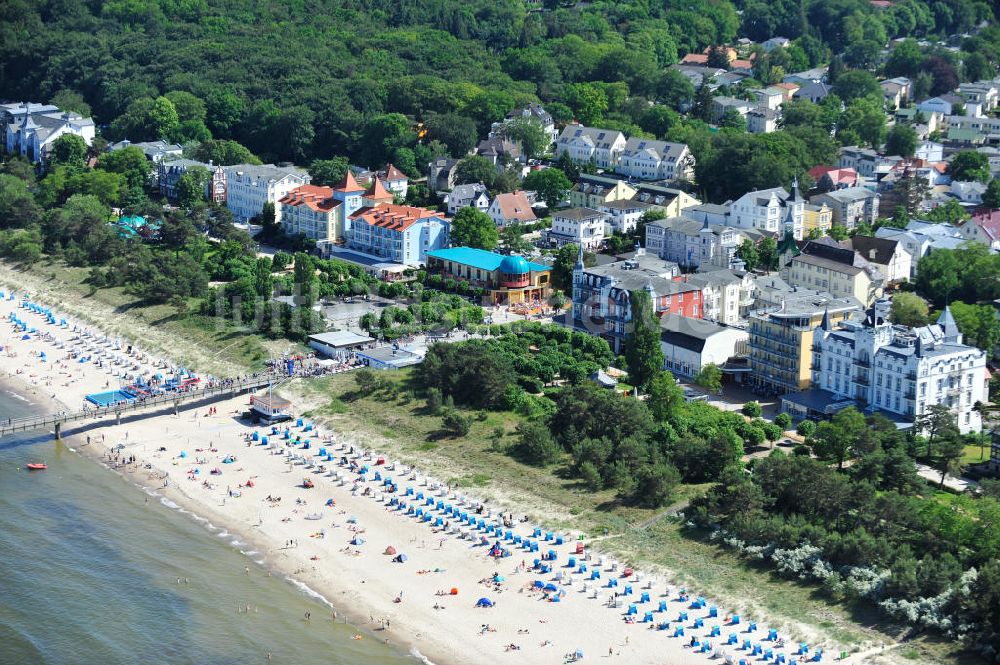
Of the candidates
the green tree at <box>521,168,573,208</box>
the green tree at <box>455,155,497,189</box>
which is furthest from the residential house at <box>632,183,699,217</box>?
the green tree at <box>455,155,497,189</box>

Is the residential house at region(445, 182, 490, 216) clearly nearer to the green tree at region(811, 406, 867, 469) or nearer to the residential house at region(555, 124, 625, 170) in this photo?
the residential house at region(555, 124, 625, 170)

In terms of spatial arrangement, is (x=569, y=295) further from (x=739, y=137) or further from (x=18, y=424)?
(x=18, y=424)

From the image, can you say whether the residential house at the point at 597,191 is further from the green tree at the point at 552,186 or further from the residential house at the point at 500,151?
the residential house at the point at 500,151

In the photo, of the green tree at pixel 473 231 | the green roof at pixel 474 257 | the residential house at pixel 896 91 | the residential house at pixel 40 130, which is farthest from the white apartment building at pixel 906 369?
the residential house at pixel 40 130

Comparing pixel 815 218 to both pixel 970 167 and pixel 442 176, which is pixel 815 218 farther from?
pixel 442 176

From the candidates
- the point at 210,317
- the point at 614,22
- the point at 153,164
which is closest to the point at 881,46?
the point at 614,22
